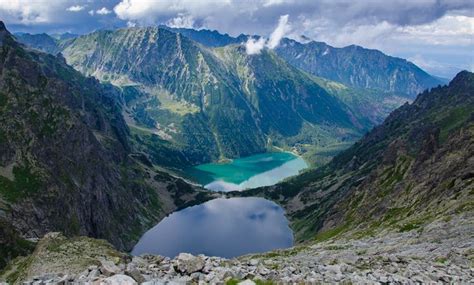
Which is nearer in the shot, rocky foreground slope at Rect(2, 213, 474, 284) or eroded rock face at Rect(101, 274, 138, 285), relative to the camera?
eroded rock face at Rect(101, 274, 138, 285)

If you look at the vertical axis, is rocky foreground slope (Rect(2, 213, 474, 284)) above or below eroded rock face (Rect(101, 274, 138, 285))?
below

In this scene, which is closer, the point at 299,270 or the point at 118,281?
the point at 118,281

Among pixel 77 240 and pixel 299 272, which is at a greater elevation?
pixel 299 272

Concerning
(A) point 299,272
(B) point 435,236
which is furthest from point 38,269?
(B) point 435,236

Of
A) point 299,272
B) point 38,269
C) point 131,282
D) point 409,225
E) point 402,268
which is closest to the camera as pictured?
point 131,282

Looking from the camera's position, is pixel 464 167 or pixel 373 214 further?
pixel 373 214

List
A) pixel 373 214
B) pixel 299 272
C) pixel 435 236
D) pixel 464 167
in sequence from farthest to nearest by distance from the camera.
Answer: pixel 373 214 < pixel 464 167 < pixel 435 236 < pixel 299 272

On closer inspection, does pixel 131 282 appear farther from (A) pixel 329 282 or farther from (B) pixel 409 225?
(B) pixel 409 225

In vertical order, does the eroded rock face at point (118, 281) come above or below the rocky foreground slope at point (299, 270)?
above

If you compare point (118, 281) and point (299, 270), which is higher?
point (118, 281)

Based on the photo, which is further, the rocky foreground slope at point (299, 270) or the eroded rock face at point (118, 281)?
the rocky foreground slope at point (299, 270)

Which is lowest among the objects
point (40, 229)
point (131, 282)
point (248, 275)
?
point (40, 229)
